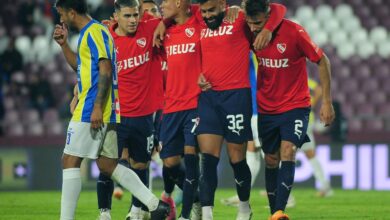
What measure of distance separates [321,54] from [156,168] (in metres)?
7.87

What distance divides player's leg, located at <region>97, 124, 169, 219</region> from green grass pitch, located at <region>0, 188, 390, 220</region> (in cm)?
209

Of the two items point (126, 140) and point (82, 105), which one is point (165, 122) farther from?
point (82, 105)

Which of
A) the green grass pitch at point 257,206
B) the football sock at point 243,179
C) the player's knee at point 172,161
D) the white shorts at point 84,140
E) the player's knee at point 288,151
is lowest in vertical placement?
the green grass pitch at point 257,206

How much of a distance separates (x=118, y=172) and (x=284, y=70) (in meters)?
1.91

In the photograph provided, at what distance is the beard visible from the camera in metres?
8.53

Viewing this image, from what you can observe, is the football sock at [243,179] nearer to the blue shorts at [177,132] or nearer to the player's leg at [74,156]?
the blue shorts at [177,132]

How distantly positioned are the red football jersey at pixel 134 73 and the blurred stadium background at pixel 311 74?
681cm

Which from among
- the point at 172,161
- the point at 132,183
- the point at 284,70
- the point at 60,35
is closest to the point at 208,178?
the point at 172,161

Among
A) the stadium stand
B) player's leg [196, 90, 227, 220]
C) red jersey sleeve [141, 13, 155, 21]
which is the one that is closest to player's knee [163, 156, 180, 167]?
player's leg [196, 90, 227, 220]

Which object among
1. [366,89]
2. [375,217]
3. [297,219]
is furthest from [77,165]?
[366,89]

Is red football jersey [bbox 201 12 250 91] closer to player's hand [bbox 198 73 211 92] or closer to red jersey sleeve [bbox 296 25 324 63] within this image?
player's hand [bbox 198 73 211 92]

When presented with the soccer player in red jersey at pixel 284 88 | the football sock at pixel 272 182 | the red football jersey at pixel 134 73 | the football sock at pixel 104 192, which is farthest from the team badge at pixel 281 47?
the football sock at pixel 104 192

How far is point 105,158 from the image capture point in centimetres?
790

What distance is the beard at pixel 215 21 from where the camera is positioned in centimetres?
853
